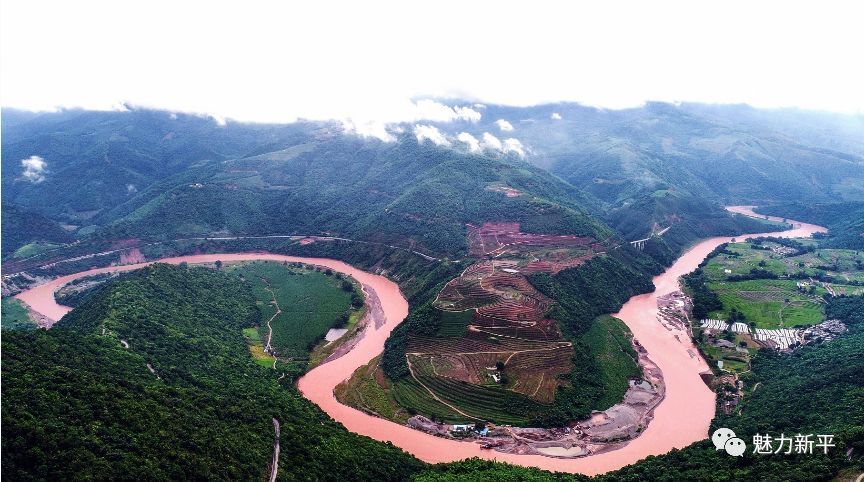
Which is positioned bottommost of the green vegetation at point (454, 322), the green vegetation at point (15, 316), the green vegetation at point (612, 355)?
A: the green vegetation at point (15, 316)

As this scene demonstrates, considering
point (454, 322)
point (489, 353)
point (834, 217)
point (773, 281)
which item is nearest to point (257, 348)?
point (454, 322)

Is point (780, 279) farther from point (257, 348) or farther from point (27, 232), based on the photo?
point (27, 232)

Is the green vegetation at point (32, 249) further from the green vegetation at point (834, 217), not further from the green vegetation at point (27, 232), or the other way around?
the green vegetation at point (834, 217)

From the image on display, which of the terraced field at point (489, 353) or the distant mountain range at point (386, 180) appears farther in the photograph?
the distant mountain range at point (386, 180)

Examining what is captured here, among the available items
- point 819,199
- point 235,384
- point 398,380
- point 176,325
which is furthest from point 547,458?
point 819,199

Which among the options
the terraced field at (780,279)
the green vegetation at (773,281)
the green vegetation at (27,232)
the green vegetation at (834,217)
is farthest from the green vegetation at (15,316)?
the green vegetation at (834,217)

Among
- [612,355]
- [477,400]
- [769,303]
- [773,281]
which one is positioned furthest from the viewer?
[773,281]

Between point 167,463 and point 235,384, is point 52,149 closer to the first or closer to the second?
Answer: point 235,384
